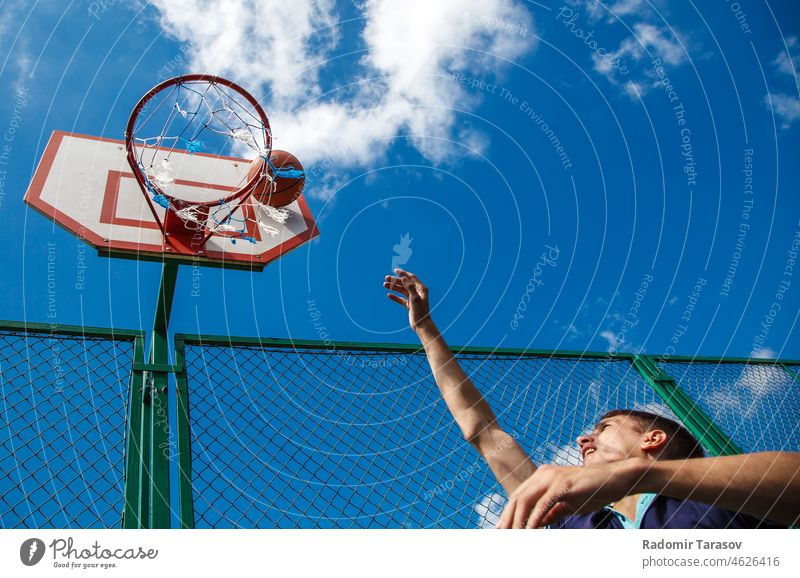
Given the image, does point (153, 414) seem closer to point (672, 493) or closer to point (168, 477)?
point (168, 477)

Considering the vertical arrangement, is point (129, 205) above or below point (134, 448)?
above

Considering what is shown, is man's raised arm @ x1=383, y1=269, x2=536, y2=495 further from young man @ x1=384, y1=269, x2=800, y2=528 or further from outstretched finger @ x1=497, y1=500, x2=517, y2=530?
outstretched finger @ x1=497, y1=500, x2=517, y2=530

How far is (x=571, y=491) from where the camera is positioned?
1118 mm

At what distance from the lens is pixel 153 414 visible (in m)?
2.77

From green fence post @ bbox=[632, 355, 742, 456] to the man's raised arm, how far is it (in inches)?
87.4

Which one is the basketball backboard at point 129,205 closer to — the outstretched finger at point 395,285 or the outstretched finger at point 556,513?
the outstretched finger at point 395,285

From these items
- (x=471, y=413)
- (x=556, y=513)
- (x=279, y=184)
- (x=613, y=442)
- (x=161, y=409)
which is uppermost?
(x=279, y=184)

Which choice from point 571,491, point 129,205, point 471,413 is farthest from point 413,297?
point 129,205

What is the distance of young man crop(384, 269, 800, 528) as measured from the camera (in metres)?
1.13

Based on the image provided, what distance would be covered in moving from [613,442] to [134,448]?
2.00 metres

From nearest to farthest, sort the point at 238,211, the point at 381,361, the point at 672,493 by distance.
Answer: the point at 672,493, the point at 381,361, the point at 238,211

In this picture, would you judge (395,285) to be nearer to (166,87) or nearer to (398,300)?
(398,300)
